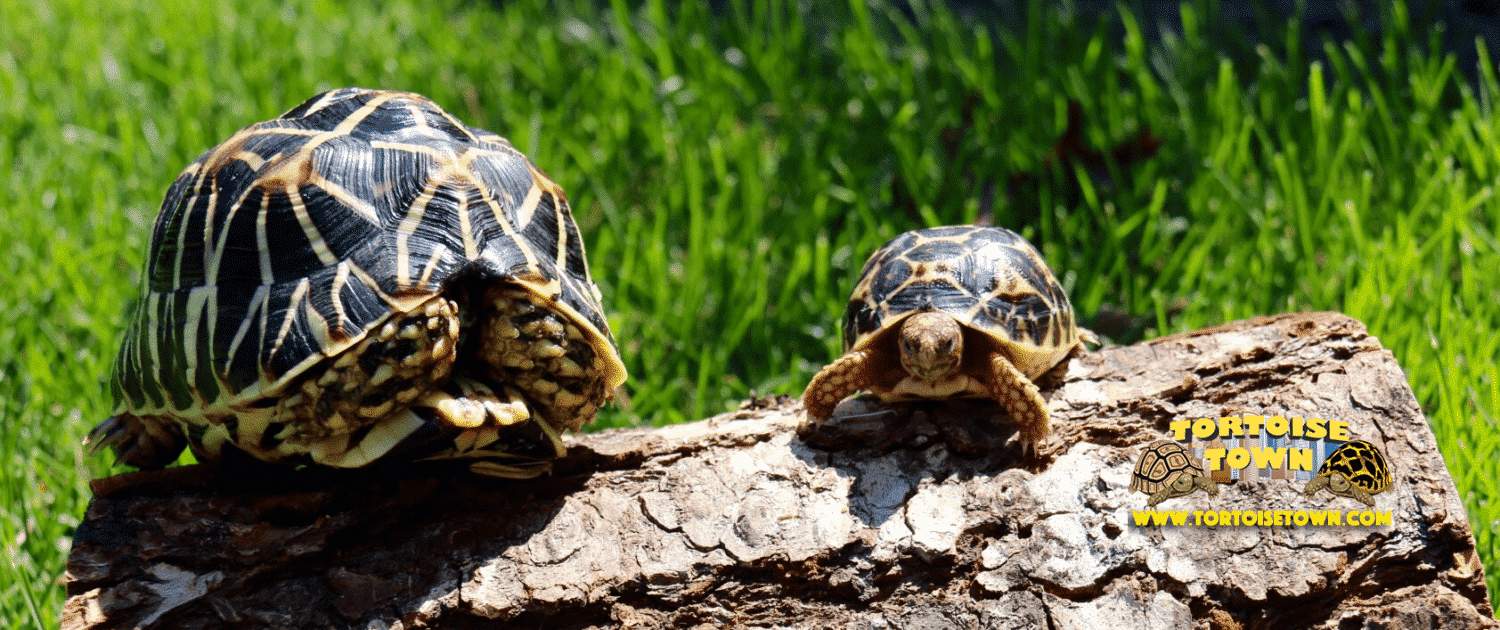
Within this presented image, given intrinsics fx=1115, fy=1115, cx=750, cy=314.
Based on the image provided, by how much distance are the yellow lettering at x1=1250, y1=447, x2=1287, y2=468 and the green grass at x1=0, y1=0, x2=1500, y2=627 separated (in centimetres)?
69

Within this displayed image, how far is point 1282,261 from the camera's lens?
12.0ft

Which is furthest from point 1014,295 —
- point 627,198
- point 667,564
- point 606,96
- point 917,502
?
point 606,96

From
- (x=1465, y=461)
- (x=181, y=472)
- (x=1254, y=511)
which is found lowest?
(x=1465, y=461)

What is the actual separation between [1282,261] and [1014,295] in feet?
5.36

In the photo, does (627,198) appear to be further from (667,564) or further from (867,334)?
(667,564)

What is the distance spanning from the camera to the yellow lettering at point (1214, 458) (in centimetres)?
230

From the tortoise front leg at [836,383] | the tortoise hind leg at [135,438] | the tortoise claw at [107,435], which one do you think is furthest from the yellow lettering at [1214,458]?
the tortoise claw at [107,435]

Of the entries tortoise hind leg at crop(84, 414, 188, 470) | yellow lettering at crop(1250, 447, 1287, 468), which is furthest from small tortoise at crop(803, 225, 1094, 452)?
tortoise hind leg at crop(84, 414, 188, 470)

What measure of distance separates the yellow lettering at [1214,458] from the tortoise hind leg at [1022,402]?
319 mm

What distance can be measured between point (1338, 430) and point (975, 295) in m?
0.79

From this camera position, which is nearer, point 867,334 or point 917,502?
point 917,502

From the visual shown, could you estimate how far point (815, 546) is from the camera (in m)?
2.20

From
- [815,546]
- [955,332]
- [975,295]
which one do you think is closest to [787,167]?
[975,295]

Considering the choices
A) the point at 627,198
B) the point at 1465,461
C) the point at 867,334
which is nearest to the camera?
the point at 867,334
